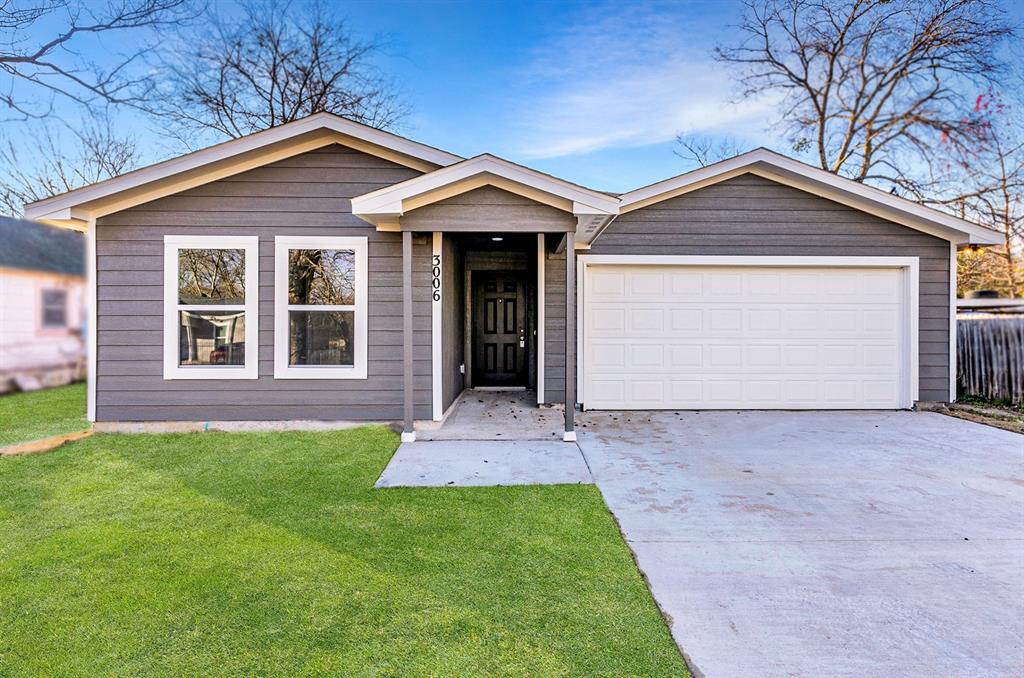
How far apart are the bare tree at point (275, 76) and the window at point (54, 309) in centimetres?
1638

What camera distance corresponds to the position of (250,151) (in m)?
5.88

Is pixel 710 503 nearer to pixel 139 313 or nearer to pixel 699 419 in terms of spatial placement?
pixel 699 419

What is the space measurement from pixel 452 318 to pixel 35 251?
6.78m

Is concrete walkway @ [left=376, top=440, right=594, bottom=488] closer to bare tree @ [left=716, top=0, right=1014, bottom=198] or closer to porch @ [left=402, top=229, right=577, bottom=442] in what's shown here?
porch @ [left=402, top=229, right=577, bottom=442]

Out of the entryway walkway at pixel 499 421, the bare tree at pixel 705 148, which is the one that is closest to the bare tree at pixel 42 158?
the entryway walkway at pixel 499 421

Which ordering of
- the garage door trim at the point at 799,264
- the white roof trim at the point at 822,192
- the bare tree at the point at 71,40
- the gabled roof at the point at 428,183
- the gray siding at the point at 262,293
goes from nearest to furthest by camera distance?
the bare tree at the point at 71,40 < the gabled roof at the point at 428,183 < the gray siding at the point at 262,293 < the white roof trim at the point at 822,192 < the garage door trim at the point at 799,264

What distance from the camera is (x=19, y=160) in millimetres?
1622

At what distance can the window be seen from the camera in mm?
458

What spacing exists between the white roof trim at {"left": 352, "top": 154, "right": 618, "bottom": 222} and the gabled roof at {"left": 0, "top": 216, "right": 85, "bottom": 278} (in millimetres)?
4736

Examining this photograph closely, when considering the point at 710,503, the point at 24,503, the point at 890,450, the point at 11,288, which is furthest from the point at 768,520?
the point at 24,503

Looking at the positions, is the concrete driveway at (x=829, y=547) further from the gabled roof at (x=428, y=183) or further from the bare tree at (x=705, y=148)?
the bare tree at (x=705, y=148)

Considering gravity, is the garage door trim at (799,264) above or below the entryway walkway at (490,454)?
above

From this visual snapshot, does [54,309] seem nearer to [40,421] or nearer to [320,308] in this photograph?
[320,308]

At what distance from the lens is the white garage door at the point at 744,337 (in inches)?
293
